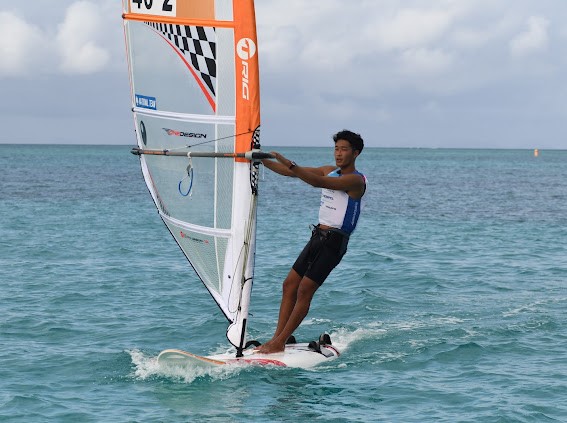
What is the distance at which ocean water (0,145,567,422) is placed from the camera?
947 cm

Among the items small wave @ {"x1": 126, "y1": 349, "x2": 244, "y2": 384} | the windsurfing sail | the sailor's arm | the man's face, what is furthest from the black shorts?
small wave @ {"x1": 126, "y1": 349, "x2": 244, "y2": 384}

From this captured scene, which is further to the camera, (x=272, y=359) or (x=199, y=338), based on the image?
(x=199, y=338)

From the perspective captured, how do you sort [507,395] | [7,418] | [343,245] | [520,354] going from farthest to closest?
[520,354] < [343,245] < [507,395] < [7,418]

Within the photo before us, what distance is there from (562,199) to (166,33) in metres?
38.6

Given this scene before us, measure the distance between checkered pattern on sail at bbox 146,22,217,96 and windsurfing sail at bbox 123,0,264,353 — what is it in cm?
1

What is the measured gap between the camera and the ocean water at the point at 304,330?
31.1ft

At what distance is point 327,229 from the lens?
10.4 meters

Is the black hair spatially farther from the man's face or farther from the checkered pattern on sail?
the checkered pattern on sail

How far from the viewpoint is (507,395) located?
9.82 meters

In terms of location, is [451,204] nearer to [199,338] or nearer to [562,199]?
[562,199]

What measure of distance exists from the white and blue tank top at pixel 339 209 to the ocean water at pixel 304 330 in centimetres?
186

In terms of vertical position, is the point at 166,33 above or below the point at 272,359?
above

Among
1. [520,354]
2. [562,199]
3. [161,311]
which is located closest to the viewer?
[520,354]

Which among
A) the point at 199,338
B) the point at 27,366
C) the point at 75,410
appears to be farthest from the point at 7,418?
the point at 199,338
